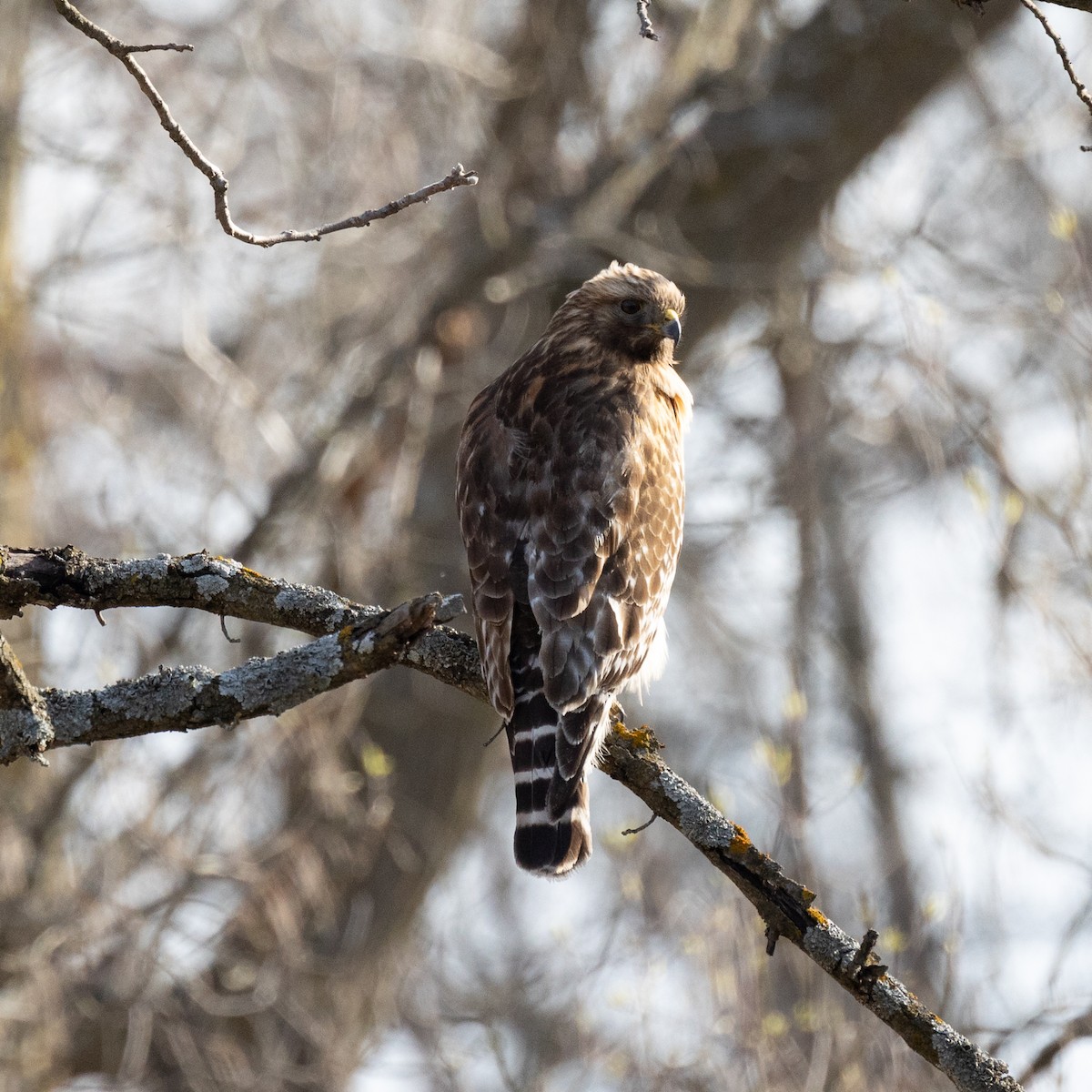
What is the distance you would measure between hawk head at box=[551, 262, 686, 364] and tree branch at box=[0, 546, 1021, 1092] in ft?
6.77

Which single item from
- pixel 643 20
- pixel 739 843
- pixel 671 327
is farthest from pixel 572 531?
pixel 643 20

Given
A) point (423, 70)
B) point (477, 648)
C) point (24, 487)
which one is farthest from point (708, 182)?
point (477, 648)

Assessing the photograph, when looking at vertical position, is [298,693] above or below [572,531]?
above

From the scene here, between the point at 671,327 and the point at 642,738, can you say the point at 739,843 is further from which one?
the point at 671,327

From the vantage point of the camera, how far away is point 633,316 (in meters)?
5.24

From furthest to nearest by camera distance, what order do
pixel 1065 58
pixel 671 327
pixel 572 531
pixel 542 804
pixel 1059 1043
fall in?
pixel 671 327
pixel 1059 1043
pixel 572 531
pixel 542 804
pixel 1065 58

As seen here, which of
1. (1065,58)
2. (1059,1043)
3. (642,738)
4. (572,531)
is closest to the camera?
(1065,58)

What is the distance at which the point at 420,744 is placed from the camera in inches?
317

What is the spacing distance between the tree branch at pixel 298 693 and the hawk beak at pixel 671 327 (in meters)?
2.04

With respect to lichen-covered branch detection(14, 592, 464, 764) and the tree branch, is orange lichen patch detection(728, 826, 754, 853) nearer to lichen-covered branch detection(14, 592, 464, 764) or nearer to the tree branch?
the tree branch

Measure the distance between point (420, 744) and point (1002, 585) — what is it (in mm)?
3091

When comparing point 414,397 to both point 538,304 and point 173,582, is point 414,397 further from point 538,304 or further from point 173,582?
point 173,582

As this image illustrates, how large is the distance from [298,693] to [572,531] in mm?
1473

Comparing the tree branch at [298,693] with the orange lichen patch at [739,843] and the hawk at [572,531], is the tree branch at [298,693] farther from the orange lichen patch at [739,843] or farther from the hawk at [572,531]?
the hawk at [572,531]
